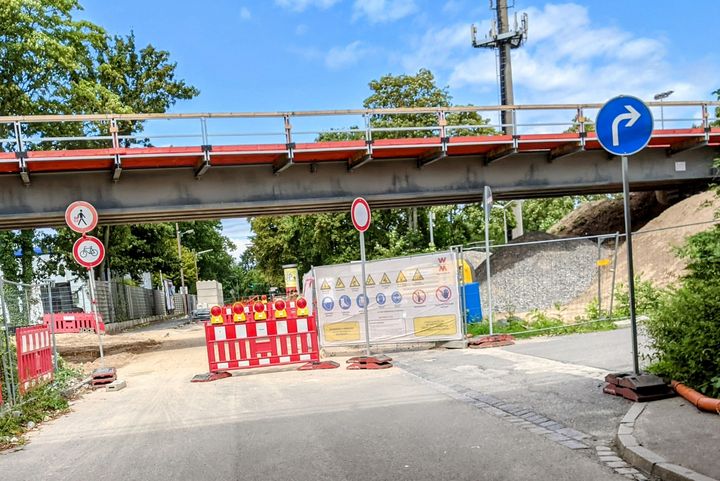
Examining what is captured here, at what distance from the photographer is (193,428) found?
717 centimetres

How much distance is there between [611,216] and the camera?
31156 mm

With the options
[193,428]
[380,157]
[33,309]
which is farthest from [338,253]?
[193,428]

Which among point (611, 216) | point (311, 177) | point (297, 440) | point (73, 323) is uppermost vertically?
point (311, 177)

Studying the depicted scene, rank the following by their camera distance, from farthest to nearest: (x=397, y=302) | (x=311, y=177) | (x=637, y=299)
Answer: (x=311, y=177)
(x=637, y=299)
(x=397, y=302)

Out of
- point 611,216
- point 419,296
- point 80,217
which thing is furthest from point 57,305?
point 611,216

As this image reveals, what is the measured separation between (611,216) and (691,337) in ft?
87.2

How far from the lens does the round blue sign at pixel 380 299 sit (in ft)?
45.6

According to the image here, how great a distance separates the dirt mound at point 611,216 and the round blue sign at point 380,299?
62.7 ft

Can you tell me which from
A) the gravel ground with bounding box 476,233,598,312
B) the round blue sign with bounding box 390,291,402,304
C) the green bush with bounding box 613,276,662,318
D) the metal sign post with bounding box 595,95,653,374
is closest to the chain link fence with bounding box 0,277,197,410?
the round blue sign with bounding box 390,291,402,304

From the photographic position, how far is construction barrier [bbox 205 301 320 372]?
11.9 metres

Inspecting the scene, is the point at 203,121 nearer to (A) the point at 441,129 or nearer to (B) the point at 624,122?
(A) the point at 441,129

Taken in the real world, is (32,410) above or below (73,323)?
above

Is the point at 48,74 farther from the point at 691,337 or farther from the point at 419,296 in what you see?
the point at 691,337

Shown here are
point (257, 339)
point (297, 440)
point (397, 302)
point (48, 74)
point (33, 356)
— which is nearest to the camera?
point (297, 440)
